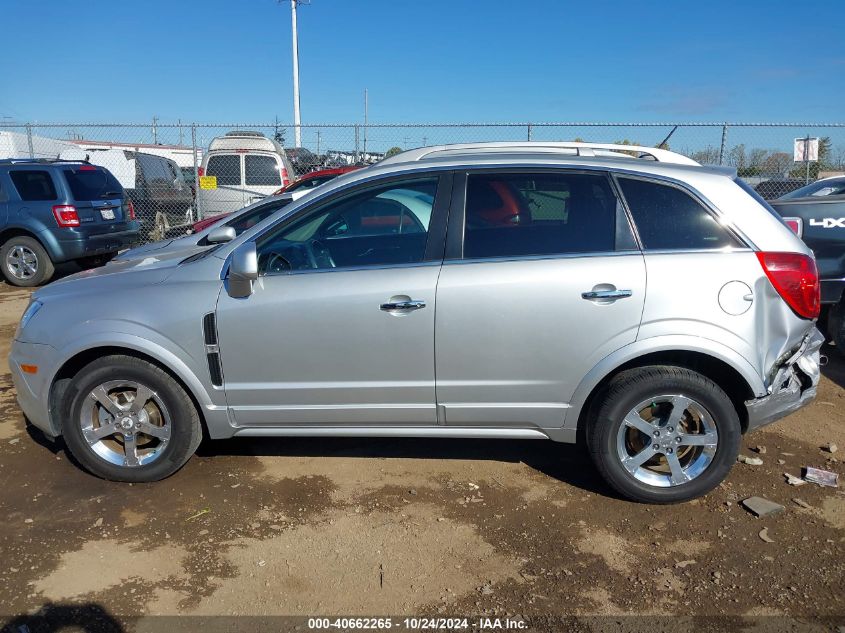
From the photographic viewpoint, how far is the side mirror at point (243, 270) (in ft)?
11.6

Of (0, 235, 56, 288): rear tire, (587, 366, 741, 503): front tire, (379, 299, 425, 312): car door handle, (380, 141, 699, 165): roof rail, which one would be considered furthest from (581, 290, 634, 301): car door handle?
(0, 235, 56, 288): rear tire

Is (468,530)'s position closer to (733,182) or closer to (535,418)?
(535,418)

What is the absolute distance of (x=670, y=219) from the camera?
11.7 feet

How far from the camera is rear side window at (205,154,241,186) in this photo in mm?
13875

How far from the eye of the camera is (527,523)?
357cm

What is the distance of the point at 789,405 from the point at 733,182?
3.95ft

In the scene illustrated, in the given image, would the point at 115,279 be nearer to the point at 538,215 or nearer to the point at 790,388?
the point at 538,215

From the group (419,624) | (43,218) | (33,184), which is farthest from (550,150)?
(33,184)

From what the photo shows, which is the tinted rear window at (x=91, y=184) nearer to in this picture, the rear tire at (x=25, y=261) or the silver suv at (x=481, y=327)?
the rear tire at (x=25, y=261)

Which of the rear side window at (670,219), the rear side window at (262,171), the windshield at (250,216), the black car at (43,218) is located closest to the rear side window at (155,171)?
the rear side window at (262,171)

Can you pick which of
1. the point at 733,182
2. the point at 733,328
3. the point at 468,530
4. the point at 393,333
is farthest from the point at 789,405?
the point at 393,333

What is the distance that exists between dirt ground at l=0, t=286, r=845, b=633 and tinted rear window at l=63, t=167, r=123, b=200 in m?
7.06

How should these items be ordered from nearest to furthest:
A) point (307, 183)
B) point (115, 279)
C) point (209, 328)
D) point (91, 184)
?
point (209, 328)
point (115, 279)
point (91, 184)
point (307, 183)

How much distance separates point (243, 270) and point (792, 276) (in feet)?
9.03
